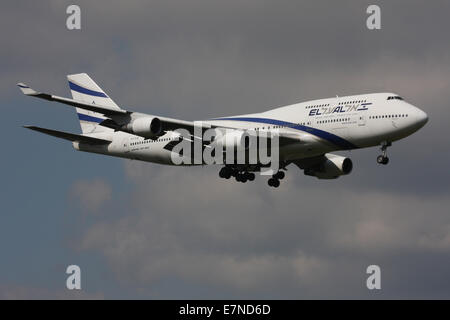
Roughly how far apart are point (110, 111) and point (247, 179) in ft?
45.5

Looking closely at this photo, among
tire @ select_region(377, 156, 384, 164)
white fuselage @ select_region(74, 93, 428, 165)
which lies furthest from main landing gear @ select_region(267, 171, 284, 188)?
tire @ select_region(377, 156, 384, 164)

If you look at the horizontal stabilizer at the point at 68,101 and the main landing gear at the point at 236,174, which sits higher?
the horizontal stabilizer at the point at 68,101

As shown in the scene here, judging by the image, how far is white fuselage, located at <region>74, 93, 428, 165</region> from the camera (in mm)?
71219

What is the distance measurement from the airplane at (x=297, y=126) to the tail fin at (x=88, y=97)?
5.27 m

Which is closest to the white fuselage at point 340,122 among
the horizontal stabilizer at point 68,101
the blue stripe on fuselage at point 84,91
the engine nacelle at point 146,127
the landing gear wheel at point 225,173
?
the landing gear wheel at point 225,173

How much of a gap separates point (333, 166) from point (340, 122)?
10745 millimetres

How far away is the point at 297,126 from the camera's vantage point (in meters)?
74.0

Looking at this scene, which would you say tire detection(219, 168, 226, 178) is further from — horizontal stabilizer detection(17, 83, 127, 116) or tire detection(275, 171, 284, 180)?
horizontal stabilizer detection(17, 83, 127, 116)

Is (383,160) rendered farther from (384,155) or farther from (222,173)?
(222,173)

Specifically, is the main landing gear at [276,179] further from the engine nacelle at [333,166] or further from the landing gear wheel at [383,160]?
the landing gear wheel at [383,160]

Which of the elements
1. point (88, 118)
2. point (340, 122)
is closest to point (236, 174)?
point (340, 122)

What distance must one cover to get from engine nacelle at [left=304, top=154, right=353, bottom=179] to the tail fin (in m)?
18.1

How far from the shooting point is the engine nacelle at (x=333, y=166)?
8219 cm

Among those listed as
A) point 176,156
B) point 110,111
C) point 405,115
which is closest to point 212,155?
point 176,156
